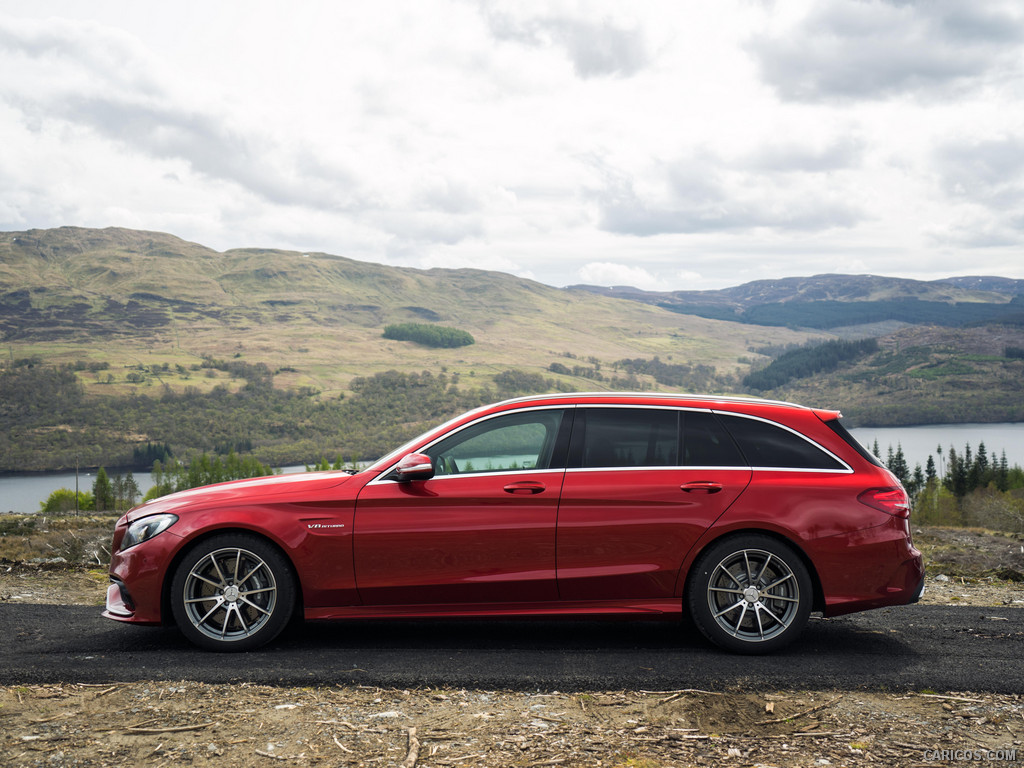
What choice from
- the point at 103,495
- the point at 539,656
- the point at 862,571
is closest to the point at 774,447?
the point at 862,571

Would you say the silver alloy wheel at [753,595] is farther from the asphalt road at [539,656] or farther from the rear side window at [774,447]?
the rear side window at [774,447]

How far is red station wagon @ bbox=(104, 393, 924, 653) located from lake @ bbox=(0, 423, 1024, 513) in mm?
118381

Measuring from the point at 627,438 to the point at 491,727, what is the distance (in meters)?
2.40

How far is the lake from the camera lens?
133125 mm

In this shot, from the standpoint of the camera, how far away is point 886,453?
488 feet

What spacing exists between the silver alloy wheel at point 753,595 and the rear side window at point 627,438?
853 millimetres

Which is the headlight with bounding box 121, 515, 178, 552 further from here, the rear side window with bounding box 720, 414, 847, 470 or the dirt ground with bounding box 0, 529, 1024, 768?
the rear side window with bounding box 720, 414, 847, 470

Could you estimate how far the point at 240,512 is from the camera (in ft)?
18.4

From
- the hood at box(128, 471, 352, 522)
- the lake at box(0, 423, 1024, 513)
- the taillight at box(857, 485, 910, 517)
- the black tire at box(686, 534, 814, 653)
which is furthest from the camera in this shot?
the lake at box(0, 423, 1024, 513)

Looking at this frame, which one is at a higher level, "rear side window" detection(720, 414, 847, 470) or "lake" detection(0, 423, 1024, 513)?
"rear side window" detection(720, 414, 847, 470)

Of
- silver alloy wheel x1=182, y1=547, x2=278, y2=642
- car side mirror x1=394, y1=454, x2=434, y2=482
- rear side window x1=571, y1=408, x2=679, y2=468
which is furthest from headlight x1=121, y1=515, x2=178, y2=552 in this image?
rear side window x1=571, y1=408, x2=679, y2=468

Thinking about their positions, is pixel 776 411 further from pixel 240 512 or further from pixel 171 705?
pixel 171 705

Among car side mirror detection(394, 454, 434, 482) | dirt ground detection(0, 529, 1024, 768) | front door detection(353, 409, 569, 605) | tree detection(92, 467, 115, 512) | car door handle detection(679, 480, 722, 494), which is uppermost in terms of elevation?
car side mirror detection(394, 454, 434, 482)

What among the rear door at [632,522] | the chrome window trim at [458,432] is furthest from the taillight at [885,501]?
the chrome window trim at [458,432]
